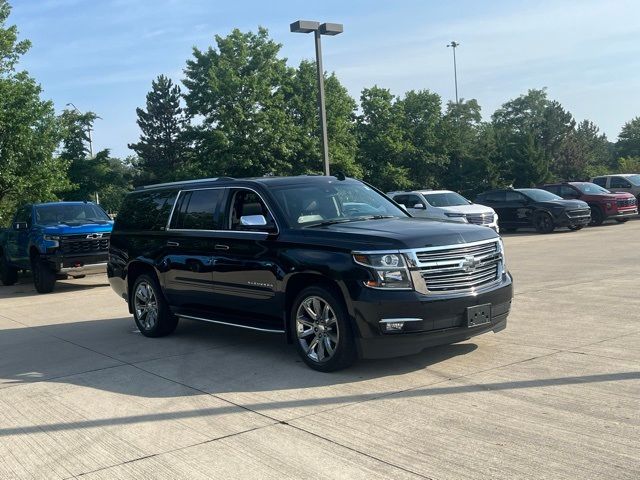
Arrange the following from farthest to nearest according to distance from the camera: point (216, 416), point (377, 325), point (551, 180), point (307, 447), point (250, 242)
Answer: point (551, 180)
point (250, 242)
point (377, 325)
point (216, 416)
point (307, 447)

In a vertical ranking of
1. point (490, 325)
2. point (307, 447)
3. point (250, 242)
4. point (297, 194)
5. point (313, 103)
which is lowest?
point (307, 447)

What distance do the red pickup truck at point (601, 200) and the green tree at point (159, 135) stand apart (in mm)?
54413

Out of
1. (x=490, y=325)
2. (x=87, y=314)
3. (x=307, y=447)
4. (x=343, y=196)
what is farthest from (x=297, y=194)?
(x=87, y=314)

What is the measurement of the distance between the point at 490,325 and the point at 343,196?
2204mm

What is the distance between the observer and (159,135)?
7738 centimetres

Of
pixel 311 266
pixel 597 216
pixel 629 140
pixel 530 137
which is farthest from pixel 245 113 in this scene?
pixel 629 140

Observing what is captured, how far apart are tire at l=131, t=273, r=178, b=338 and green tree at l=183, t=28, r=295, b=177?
3401cm

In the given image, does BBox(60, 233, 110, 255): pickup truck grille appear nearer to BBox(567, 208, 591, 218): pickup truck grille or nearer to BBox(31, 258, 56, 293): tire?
BBox(31, 258, 56, 293): tire

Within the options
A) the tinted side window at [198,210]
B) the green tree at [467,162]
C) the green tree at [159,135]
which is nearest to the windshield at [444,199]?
the tinted side window at [198,210]

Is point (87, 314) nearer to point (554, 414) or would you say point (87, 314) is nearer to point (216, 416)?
point (216, 416)

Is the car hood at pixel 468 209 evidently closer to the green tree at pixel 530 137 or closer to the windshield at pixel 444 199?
the windshield at pixel 444 199

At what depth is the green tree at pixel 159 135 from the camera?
7575cm

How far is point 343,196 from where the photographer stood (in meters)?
7.52

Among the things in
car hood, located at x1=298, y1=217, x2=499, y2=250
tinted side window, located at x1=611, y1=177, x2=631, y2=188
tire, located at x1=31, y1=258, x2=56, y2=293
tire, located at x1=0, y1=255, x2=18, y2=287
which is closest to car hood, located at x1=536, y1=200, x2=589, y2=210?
tinted side window, located at x1=611, y1=177, x2=631, y2=188
